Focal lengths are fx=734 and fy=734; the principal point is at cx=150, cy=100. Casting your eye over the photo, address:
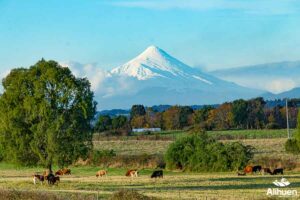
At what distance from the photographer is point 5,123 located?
1790 inches

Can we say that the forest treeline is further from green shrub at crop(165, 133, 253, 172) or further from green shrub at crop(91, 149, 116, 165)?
green shrub at crop(165, 133, 253, 172)

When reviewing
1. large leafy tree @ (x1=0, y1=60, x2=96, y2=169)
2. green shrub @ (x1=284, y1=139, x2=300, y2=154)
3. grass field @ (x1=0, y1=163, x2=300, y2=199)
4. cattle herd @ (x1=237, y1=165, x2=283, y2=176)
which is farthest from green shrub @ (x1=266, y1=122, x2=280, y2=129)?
large leafy tree @ (x1=0, y1=60, x2=96, y2=169)

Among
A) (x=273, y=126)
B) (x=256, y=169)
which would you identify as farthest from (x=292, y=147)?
(x=273, y=126)

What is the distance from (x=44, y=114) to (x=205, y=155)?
16384 millimetres

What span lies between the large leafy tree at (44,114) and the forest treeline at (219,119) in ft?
285

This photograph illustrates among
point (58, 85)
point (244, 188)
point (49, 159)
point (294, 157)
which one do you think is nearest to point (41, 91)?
point (58, 85)

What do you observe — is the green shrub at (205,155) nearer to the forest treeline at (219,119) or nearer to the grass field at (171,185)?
the grass field at (171,185)

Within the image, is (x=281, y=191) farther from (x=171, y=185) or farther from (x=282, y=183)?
(x=171, y=185)

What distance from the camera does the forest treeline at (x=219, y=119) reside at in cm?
13899

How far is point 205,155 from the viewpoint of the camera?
56719mm

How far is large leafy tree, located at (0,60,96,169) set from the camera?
44812 mm

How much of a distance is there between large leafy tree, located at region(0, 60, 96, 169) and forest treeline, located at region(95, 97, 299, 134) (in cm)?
8672

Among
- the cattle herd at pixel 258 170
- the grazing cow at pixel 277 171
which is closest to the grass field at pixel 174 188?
the grazing cow at pixel 277 171

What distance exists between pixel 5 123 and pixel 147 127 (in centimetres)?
10645
